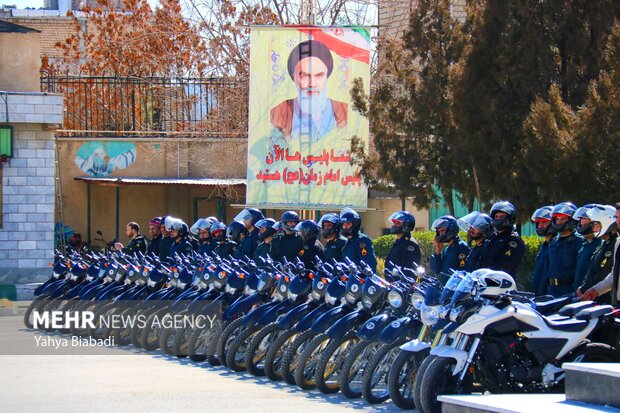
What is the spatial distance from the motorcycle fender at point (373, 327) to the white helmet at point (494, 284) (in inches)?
55.7

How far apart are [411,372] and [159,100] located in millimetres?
23274

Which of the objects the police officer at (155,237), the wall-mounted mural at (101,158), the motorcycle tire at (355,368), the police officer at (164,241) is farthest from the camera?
the wall-mounted mural at (101,158)

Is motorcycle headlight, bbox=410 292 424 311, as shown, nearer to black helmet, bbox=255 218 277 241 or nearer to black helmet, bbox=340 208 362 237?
black helmet, bbox=340 208 362 237

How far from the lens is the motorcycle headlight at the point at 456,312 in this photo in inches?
378

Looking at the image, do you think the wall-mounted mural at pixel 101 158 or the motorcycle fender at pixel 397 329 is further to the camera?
the wall-mounted mural at pixel 101 158

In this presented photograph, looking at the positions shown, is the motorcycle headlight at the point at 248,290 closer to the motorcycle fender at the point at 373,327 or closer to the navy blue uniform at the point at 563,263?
the motorcycle fender at the point at 373,327

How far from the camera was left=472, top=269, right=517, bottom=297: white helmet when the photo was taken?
31.8 feet

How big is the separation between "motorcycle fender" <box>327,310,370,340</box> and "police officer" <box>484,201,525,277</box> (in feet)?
5.65

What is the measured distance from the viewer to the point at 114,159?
96.0 feet

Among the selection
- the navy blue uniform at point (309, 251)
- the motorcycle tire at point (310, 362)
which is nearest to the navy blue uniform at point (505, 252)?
the motorcycle tire at point (310, 362)

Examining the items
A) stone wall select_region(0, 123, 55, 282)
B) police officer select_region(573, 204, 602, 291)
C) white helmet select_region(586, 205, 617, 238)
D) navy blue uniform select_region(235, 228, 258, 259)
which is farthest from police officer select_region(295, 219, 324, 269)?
stone wall select_region(0, 123, 55, 282)

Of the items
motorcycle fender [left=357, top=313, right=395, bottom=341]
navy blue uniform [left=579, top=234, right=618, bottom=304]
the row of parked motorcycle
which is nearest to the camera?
the row of parked motorcycle

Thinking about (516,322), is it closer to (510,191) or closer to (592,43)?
(510,191)

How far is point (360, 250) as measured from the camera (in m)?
14.0
